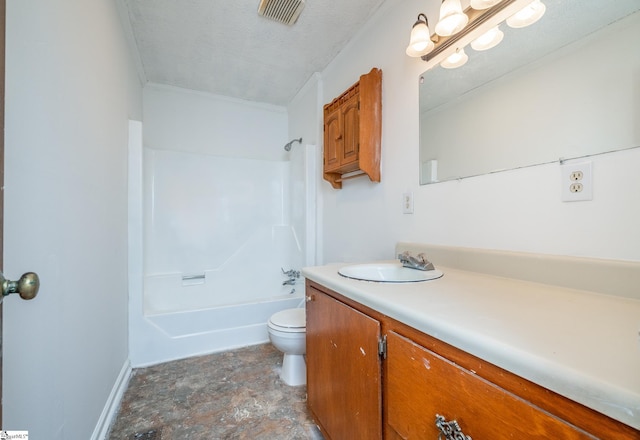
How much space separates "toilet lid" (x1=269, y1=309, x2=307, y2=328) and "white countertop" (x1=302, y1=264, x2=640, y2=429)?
0.83 metres

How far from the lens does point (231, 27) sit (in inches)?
71.2

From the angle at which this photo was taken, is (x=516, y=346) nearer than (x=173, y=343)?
Yes

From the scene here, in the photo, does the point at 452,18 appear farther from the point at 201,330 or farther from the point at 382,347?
the point at 201,330

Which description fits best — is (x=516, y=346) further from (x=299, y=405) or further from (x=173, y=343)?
(x=173, y=343)

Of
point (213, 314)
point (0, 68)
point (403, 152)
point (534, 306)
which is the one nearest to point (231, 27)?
point (403, 152)

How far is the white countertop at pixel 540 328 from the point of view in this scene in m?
0.36

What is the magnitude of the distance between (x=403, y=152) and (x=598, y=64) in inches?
30.9

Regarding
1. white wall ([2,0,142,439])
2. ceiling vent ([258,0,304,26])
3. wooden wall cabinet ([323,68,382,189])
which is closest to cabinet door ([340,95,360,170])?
wooden wall cabinet ([323,68,382,189])

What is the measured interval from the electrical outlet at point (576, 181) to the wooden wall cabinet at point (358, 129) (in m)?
0.91

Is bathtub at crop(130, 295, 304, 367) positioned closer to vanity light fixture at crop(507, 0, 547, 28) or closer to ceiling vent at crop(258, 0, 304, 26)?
ceiling vent at crop(258, 0, 304, 26)

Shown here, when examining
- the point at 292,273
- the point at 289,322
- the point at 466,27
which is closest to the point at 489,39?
the point at 466,27

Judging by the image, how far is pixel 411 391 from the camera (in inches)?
25.2

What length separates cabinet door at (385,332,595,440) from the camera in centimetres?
43

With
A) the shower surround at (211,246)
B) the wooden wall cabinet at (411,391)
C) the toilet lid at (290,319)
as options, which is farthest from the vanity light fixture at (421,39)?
the toilet lid at (290,319)
